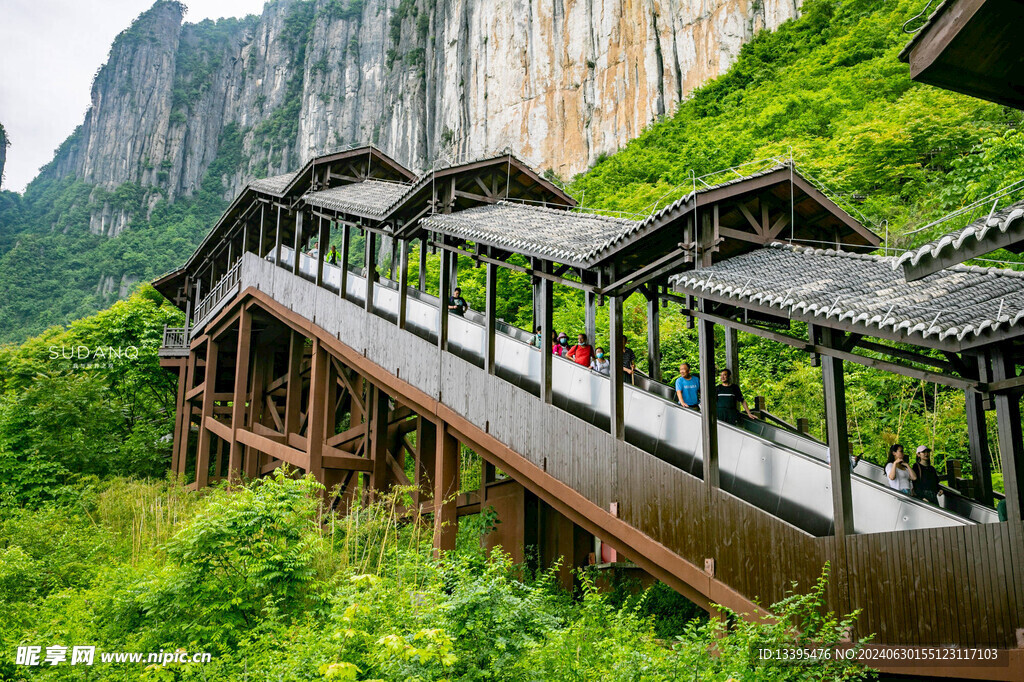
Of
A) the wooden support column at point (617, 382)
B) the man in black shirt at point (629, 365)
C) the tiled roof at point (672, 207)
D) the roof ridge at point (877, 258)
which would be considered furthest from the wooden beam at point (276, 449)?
the roof ridge at point (877, 258)

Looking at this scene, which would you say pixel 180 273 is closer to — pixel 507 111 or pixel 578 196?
pixel 578 196

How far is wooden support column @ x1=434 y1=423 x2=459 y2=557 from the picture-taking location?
478 inches

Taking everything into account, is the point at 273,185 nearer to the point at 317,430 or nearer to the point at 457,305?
the point at 317,430

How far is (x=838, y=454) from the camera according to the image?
282 inches

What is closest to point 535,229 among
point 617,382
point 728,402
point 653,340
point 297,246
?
point 653,340

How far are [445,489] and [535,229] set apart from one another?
4406 mm

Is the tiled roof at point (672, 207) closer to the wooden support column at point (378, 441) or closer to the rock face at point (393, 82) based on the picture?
the wooden support column at point (378, 441)

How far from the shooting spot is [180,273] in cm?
2803

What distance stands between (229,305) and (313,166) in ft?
17.6

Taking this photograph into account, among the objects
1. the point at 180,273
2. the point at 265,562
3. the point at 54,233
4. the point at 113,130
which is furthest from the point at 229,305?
the point at 113,130

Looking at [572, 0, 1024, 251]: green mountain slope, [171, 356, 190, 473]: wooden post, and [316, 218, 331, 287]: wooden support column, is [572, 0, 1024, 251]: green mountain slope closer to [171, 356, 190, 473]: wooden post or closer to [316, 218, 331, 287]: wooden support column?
[316, 218, 331, 287]: wooden support column

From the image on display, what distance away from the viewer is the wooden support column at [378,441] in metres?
15.8

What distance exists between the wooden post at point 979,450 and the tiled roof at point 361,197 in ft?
31.5

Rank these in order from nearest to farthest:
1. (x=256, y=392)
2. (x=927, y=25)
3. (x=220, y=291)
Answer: (x=927, y=25)
(x=256, y=392)
(x=220, y=291)
